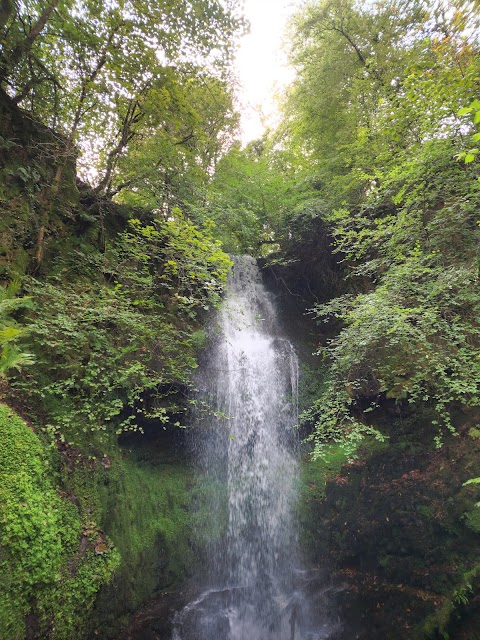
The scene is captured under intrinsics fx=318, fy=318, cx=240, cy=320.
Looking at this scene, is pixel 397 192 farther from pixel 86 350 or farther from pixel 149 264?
pixel 86 350

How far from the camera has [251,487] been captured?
23.8 ft

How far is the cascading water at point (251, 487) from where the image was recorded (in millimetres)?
5645

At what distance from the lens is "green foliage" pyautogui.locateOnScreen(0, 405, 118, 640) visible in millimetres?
2932

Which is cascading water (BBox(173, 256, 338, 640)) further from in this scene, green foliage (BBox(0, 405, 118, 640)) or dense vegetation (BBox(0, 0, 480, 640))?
green foliage (BBox(0, 405, 118, 640))

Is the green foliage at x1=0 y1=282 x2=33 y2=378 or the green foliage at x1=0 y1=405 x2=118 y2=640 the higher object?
the green foliage at x1=0 y1=282 x2=33 y2=378

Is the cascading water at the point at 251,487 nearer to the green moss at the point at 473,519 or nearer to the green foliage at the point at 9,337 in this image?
the green moss at the point at 473,519

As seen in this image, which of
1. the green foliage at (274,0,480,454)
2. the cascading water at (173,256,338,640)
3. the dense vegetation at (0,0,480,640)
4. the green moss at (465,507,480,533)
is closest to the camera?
the dense vegetation at (0,0,480,640)

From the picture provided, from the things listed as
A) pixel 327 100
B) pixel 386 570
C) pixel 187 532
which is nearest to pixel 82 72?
pixel 327 100

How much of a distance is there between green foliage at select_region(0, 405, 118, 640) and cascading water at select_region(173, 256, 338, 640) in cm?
255

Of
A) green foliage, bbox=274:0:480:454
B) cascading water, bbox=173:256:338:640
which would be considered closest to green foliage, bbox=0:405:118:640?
cascading water, bbox=173:256:338:640

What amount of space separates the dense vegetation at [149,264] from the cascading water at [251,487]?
68 cm

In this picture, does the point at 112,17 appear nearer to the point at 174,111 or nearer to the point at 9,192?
the point at 174,111

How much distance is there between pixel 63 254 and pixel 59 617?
552 cm

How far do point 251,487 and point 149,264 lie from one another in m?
5.45
